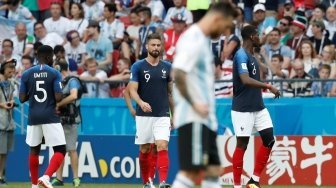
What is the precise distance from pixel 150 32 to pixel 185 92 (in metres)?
14.0

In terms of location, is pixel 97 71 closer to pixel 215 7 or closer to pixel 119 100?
pixel 119 100

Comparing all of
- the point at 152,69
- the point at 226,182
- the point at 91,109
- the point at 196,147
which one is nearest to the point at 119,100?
the point at 91,109

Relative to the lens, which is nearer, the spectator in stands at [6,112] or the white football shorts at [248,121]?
the white football shorts at [248,121]

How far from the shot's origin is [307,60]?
75.5 ft

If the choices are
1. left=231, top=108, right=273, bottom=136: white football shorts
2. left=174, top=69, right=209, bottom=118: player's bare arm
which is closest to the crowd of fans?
left=231, top=108, right=273, bottom=136: white football shorts

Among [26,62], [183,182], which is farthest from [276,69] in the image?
[183,182]

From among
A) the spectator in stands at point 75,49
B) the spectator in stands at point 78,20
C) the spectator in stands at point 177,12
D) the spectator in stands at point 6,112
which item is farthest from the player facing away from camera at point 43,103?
the spectator in stands at point 78,20

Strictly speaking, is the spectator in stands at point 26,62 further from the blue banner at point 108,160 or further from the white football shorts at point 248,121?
the white football shorts at point 248,121

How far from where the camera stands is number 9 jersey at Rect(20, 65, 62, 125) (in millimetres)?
17562

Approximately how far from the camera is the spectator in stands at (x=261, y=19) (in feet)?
81.4

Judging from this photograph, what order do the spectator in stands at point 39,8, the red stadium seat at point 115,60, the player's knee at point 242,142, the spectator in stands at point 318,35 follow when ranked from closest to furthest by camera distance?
the player's knee at point 242,142 < the spectator in stands at point 318,35 < the red stadium seat at point 115,60 < the spectator in stands at point 39,8

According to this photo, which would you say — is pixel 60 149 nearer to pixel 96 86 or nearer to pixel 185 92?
pixel 96 86

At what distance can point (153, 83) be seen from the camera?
17.6m

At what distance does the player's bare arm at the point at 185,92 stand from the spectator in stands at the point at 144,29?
44.4ft
